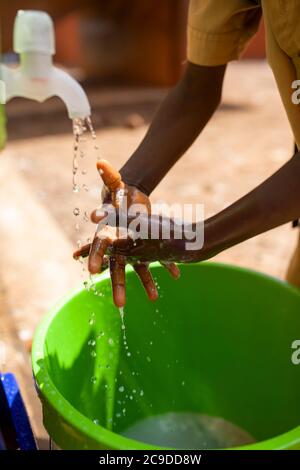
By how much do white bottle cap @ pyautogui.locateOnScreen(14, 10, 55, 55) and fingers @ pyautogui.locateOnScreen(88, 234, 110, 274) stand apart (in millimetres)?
329

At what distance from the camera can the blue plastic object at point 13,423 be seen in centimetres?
86

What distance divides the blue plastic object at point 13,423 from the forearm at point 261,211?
15.0 inches

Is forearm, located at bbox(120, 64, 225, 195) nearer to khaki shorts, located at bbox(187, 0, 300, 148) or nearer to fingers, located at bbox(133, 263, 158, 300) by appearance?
khaki shorts, located at bbox(187, 0, 300, 148)

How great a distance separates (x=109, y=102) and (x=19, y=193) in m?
1.63

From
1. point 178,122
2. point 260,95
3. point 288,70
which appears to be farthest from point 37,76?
point 260,95

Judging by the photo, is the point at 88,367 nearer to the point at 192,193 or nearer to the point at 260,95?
the point at 192,193

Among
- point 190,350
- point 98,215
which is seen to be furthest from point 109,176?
point 190,350

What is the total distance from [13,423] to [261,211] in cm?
48

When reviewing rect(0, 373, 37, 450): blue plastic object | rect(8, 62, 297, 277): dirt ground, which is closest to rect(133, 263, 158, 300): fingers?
rect(0, 373, 37, 450): blue plastic object

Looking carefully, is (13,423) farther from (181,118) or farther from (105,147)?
(105,147)

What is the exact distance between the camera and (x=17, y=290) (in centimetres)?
→ 162

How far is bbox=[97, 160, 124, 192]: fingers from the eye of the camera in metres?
0.81

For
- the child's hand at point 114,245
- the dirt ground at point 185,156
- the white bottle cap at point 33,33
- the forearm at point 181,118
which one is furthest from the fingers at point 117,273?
the dirt ground at point 185,156

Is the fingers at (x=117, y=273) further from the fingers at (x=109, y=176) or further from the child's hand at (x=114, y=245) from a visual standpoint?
the fingers at (x=109, y=176)
